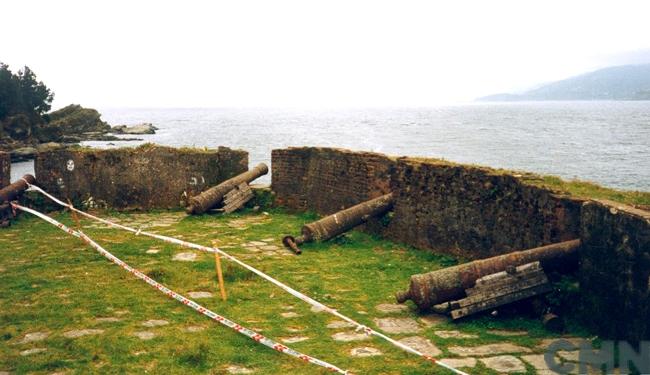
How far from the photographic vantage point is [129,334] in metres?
5.52

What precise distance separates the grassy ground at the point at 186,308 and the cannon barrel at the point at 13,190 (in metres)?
1.16

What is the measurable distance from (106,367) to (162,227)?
6437mm

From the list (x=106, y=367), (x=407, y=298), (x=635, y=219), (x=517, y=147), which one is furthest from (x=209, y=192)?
(x=517, y=147)

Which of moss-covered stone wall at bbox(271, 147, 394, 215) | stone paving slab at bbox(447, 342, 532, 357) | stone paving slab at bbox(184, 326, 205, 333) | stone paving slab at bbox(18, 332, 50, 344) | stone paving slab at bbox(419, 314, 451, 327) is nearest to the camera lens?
stone paving slab at bbox(447, 342, 532, 357)

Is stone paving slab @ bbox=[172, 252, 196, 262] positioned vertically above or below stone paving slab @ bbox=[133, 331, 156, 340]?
above

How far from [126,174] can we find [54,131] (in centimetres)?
5576

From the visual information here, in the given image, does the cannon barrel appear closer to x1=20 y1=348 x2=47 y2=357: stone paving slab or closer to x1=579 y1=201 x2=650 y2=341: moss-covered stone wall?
x1=20 y1=348 x2=47 y2=357: stone paving slab

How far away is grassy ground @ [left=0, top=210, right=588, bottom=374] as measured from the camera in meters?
4.97

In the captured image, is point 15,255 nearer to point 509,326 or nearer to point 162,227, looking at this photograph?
point 162,227

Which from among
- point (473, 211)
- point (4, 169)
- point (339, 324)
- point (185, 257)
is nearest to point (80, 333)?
point (339, 324)

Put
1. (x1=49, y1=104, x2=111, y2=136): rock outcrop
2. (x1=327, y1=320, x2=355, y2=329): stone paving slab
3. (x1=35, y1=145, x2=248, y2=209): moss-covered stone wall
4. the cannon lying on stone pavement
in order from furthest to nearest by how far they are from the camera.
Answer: (x1=49, y1=104, x2=111, y2=136): rock outcrop < (x1=35, y1=145, x2=248, y2=209): moss-covered stone wall < the cannon lying on stone pavement < (x1=327, y1=320, x2=355, y2=329): stone paving slab

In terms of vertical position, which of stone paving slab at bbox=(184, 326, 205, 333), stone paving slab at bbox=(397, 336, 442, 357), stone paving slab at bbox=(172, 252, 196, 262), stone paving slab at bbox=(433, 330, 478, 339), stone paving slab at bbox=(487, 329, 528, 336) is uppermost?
stone paving slab at bbox=(172, 252, 196, 262)

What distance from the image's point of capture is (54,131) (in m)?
62.4

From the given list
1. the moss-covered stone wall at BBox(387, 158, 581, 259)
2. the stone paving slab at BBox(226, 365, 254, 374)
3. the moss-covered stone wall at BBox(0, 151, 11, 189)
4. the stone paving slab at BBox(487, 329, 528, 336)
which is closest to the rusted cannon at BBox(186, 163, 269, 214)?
the moss-covered stone wall at BBox(0, 151, 11, 189)
